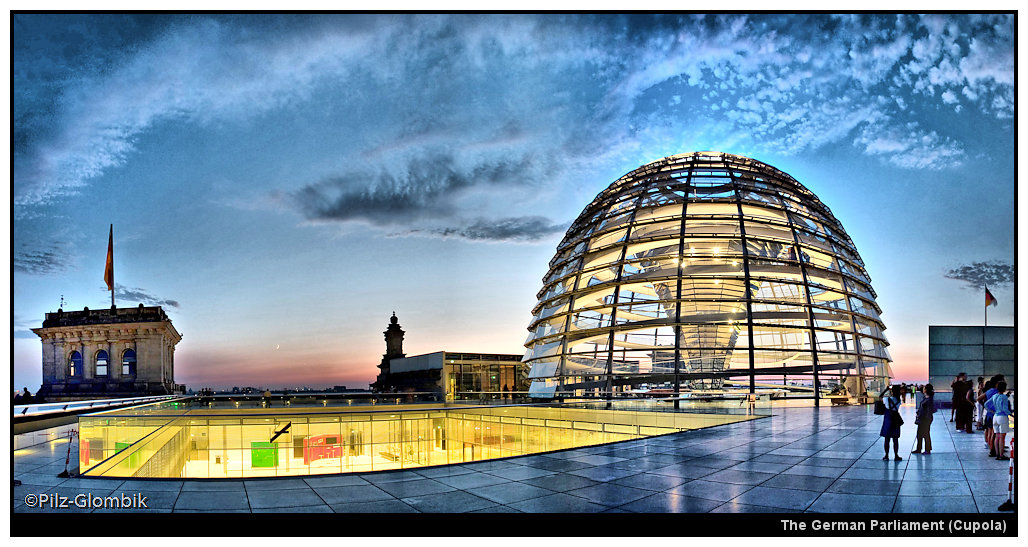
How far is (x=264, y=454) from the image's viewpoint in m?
12.9

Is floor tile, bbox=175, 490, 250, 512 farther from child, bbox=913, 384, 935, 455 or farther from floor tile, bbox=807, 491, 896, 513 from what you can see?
child, bbox=913, 384, 935, 455

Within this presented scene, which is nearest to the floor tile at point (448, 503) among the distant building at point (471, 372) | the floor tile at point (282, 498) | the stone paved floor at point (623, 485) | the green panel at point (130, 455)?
the stone paved floor at point (623, 485)

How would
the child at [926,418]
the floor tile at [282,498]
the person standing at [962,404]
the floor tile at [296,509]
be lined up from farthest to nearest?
the person standing at [962,404], the child at [926,418], the floor tile at [282,498], the floor tile at [296,509]

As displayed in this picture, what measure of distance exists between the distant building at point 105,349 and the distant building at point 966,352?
2546 inches

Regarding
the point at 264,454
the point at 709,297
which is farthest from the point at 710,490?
the point at 709,297

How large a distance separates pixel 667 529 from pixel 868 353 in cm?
3135

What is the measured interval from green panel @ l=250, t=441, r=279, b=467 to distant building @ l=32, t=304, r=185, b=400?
59.1m

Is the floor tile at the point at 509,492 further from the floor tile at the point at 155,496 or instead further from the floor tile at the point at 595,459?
the floor tile at the point at 155,496

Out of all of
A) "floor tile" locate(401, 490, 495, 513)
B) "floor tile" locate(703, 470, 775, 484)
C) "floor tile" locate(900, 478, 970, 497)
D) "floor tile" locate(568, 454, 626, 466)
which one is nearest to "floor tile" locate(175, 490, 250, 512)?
"floor tile" locate(401, 490, 495, 513)

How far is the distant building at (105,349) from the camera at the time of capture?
64.9 metres

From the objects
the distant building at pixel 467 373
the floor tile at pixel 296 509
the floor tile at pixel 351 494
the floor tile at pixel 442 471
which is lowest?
the distant building at pixel 467 373

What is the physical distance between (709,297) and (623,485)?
2542cm
